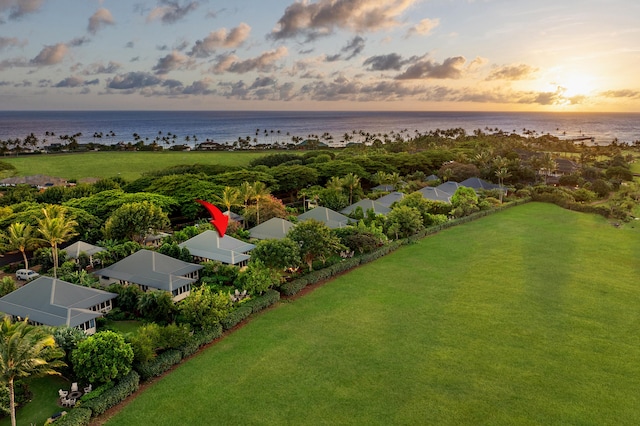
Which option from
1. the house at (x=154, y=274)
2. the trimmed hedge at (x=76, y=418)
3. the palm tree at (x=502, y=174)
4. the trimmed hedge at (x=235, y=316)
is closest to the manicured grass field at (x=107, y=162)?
the house at (x=154, y=274)

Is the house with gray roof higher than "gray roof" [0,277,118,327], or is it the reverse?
the house with gray roof

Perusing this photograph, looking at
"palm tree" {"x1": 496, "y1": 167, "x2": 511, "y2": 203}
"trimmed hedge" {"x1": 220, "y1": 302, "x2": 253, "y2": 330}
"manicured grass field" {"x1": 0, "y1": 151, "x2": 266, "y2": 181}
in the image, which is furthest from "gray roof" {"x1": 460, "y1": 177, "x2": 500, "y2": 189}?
"trimmed hedge" {"x1": 220, "y1": 302, "x2": 253, "y2": 330}

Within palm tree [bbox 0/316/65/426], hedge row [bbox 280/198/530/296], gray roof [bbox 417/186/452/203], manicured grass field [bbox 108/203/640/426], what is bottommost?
manicured grass field [bbox 108/203/640/426]

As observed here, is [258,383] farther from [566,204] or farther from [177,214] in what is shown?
[566,204]

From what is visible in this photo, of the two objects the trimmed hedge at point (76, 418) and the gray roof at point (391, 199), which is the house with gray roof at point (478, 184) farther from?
the trimmed hedge at point (76, 418)

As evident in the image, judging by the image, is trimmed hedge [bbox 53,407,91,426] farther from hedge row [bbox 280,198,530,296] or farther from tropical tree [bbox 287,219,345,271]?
tropical tree [bbox 287,219,345,271]

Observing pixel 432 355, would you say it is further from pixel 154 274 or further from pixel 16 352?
pixel 154 274
